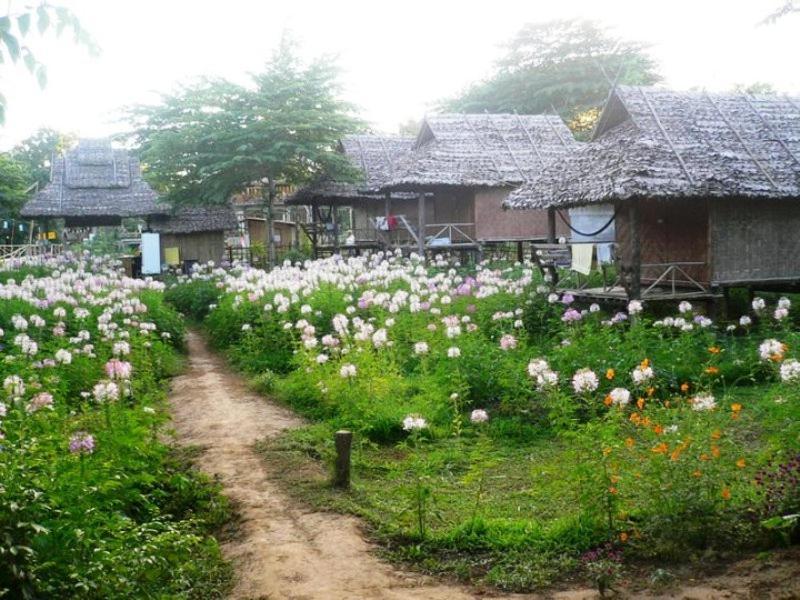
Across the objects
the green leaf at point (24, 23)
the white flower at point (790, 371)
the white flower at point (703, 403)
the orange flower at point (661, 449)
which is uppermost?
the green leaf at point (24, 23)

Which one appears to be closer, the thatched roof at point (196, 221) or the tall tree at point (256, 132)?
the tall tree at point (256, 132)

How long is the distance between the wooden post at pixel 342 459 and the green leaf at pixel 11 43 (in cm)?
473

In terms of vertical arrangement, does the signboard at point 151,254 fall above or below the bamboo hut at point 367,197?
below

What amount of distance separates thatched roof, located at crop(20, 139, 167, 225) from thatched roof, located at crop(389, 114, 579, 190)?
10628 mm

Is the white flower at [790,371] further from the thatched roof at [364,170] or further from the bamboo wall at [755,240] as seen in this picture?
the thatched roof at [364,170]

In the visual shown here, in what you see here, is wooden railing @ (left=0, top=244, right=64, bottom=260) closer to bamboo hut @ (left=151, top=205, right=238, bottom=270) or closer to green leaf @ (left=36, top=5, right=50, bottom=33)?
bamboo hut @ (left=151, top=205, right=238, bottom=270)

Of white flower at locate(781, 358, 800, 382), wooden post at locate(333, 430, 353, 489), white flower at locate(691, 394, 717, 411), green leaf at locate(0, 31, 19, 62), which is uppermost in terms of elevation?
green leaf at locate(0, 31, 19, 62)

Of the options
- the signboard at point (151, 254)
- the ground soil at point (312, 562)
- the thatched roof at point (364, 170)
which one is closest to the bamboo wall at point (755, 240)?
the ground soil at point (312, 562)

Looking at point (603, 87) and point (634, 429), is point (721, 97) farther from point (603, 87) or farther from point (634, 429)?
point (603, 87)

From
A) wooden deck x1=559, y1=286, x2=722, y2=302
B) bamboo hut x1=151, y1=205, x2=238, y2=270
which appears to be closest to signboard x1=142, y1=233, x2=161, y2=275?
bamboo hut x1=151, y1=205, x2=238, y2=270

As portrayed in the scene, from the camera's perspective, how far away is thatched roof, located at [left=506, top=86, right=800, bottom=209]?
13352 millimetres

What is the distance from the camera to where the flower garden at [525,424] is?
17.2 feet

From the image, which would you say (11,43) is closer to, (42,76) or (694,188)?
(42,76)

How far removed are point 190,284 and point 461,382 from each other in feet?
43.1
